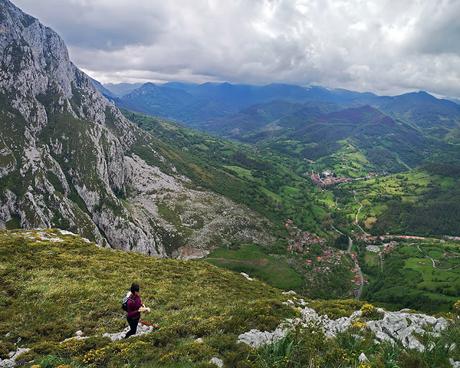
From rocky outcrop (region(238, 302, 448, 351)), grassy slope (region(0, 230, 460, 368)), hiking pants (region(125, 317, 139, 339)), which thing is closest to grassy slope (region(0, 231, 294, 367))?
grassy slope (region(0, 230, 460, 368))

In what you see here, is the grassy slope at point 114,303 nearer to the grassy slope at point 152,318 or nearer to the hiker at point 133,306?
the grassy slope at point 152,318

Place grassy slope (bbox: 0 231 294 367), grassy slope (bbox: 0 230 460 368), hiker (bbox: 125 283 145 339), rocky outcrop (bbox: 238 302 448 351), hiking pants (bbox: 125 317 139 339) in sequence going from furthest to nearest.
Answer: hiking pants (bbox: 125 317 139 339) < hiker (bbox: 125 283 145 339) < rocky outcrop (bbox: 238 302 448 351) < grassy slope (bbox: 0 231 294 367) < grassy slope (bbox: 0 230 460 368)

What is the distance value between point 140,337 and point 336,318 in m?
17.0

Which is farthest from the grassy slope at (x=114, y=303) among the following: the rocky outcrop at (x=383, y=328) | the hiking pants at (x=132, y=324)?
the hiking pants at (x=132, y=324)

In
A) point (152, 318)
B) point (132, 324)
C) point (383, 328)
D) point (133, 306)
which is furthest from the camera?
point (152, 318)

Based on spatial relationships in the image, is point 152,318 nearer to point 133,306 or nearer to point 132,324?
point 132,324

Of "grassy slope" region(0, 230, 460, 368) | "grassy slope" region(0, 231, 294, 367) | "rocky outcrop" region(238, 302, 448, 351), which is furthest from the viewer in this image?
"rocky outcrop" region(238, 302, 448, 351)

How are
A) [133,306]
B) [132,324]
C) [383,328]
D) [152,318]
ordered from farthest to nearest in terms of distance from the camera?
1. [152,318]
2. [383,328]
3. [132,324]
4. [133,306]

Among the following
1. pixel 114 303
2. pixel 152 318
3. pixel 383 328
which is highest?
pixel 383 328

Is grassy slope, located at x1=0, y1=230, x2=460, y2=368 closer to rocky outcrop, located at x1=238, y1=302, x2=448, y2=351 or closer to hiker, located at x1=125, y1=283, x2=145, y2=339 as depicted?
rocky outcrop, located at x1=238, y1=302, x2=448, y2=351

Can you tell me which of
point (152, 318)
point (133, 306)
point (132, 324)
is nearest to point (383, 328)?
point (133, 306)

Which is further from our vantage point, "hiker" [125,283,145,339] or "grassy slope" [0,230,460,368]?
"hiker" [125,283,145,339]

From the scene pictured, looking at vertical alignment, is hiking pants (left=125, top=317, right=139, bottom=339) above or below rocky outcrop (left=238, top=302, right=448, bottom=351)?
below

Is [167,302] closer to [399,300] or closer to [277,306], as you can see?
[277,306]
